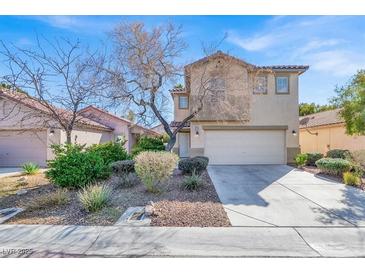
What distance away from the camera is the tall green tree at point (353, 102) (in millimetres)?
11155

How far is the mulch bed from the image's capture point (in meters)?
5.82

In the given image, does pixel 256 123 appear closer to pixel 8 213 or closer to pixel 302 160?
pixel 302 160

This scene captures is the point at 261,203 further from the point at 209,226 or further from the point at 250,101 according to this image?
the point at 250,101

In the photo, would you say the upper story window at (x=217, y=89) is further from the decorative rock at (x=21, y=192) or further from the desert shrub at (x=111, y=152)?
the decorative rock at (x=21, y=192)

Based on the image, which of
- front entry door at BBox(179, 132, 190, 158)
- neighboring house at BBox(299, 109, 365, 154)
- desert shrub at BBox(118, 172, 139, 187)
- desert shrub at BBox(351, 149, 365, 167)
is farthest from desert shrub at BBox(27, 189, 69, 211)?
front entry door at BBox(179, 132, 190, 158)

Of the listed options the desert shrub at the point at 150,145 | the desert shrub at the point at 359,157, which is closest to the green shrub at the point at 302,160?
the desert shrub at the point at 359,157

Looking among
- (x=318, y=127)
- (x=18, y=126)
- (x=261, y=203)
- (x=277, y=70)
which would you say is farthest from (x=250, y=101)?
(x=18, y=126)

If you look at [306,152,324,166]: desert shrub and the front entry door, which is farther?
the front entry door

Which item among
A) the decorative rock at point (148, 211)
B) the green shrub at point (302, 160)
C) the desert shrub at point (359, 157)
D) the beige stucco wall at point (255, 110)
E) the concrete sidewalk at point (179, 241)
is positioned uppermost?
the beige stucco wall at point (255, 110)

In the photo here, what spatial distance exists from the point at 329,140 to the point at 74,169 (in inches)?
709

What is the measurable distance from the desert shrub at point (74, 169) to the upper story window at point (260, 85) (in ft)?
38.5

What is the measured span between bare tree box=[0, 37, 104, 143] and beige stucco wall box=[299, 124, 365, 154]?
15.9 meters

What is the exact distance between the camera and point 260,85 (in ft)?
54.6

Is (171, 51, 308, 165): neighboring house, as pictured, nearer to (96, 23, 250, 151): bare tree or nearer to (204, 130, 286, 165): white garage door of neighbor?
(204, 130, 286, 165): white garage door of neighbor
